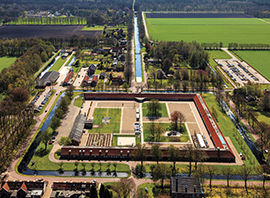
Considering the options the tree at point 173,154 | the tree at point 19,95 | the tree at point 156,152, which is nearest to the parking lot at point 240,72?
the tree at point 173,154

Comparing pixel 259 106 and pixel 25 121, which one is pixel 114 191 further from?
pixel 259 106

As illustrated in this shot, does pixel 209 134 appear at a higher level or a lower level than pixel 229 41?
lower

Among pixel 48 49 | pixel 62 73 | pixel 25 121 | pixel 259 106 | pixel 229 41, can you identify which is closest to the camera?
pixel 25 121

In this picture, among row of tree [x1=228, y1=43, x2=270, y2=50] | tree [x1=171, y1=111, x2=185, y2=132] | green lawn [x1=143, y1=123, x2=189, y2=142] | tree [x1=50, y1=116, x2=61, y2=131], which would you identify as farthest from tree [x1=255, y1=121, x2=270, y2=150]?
row of tree [x1=228, y1=43, x2=270, y2=50]

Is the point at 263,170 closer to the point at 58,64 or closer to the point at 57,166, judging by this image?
the point at 57,166

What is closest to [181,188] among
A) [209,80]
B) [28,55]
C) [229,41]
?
[209,80]
